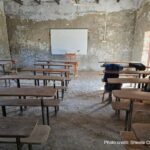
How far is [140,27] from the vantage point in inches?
269

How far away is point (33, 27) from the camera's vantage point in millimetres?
7887

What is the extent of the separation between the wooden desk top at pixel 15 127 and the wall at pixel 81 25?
6.52 metres

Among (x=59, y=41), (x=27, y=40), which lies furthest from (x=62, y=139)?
(x=27, y=40)

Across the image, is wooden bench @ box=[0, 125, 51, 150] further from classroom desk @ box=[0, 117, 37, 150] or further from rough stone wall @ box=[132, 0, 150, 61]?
rough stone wall @ box=[132, 0, 150, 61]

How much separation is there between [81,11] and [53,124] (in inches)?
235

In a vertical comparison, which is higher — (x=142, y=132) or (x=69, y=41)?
(x=69, y=41)

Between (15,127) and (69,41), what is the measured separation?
6593mm

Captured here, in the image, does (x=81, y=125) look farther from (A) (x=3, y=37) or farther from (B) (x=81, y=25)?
(A) (x=3, y=37)

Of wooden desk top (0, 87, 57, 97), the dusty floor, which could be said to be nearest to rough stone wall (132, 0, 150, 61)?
the dusty floor

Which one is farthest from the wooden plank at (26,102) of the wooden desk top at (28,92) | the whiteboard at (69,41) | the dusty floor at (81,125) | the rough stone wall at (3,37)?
the whiteboard at (69,41)

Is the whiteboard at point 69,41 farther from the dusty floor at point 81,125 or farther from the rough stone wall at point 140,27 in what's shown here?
the dusty floor at point 81,125

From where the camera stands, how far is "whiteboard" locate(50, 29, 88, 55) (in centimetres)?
772

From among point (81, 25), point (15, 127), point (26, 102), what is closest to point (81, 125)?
point (26, 102)

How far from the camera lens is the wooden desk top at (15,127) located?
146 centimetres
